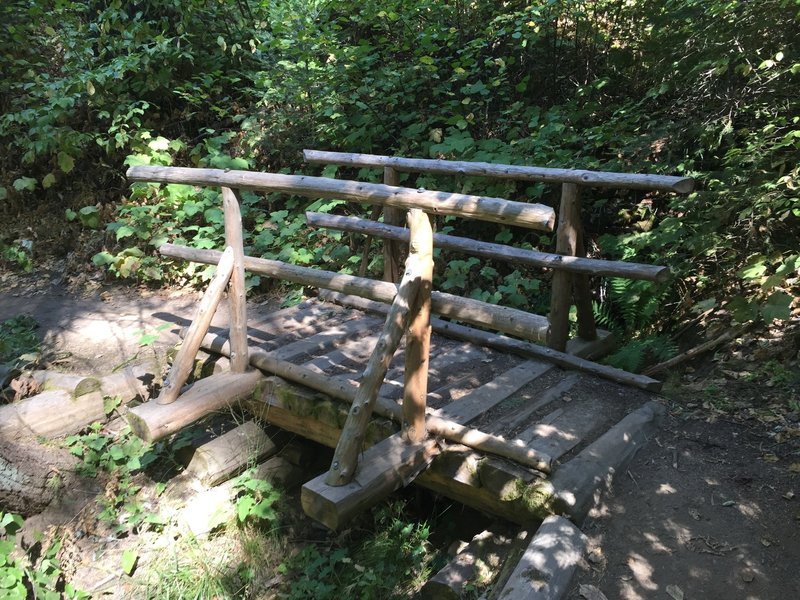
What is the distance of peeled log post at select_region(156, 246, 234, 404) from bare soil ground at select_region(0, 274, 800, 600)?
1.33 meters

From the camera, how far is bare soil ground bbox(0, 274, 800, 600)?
2.75 metres

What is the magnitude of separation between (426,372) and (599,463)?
3.54 feet

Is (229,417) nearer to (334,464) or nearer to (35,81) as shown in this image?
(334,464)

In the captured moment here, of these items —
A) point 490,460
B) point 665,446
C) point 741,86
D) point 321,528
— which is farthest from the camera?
point 741,86

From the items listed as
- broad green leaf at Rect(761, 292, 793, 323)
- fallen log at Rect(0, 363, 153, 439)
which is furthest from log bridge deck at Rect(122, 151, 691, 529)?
fallen log at Rect(0, 363, 153, 439)

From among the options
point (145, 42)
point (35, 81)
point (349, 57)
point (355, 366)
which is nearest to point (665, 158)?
point (355, 366)

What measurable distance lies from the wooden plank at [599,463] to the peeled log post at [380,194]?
1.32m

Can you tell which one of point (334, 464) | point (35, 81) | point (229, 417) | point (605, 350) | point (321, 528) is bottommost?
point (321, 528)

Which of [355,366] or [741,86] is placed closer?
[355,366]

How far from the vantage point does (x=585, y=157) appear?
6.02 metres

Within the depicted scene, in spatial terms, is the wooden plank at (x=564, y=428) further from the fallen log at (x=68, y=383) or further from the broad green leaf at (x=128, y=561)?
the fallen log at (x=68, y=383)

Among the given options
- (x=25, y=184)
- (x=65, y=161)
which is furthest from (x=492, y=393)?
(x=25, y=184)

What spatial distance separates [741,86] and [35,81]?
9.35 m

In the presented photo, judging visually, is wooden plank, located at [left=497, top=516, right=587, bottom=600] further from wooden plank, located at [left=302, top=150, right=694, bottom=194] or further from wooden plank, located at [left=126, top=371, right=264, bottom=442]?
wooden plank, located at [left=126, top=371, right=264, bottom=442]
